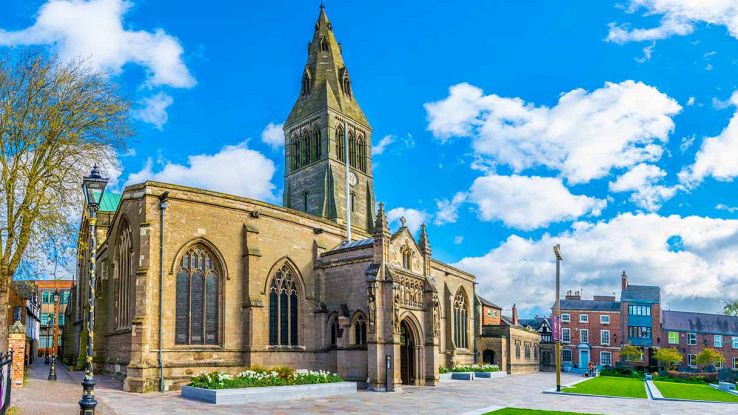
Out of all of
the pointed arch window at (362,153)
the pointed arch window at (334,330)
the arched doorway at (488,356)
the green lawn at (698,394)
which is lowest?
the arched doorway at (488,356)

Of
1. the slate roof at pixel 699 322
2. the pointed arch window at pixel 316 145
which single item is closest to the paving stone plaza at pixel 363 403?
the pointed arch window at pixel 316 145

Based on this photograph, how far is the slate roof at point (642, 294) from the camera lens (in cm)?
8781

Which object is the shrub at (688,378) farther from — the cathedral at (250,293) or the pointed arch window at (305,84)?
the pointed arch window at (305,84)

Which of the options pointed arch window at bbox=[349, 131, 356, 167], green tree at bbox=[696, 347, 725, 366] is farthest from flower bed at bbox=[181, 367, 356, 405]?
green tree at bbox=[696, 347, 725, 366]

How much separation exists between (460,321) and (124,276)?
30.2 meters

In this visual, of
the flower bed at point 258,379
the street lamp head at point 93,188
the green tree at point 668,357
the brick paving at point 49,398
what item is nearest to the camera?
the street lamp head at point 93,188

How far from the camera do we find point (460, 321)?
174 feet

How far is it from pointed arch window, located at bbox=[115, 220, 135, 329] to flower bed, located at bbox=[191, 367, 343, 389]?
5.45 meters

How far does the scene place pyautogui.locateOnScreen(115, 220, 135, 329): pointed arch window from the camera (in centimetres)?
3000

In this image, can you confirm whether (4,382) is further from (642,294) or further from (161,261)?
(642,294)

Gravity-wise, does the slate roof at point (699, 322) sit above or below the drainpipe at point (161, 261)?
below

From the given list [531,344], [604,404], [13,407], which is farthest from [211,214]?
[531,344]

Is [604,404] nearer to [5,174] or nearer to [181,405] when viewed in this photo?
[181,405]

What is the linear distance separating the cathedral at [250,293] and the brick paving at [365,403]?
2678mm
